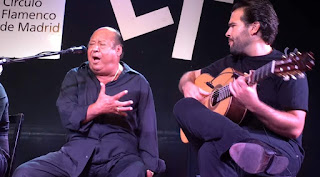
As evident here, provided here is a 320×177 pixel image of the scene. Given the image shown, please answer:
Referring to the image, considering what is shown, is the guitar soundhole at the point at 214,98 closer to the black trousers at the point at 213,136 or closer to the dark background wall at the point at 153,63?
the black trousers at the point at 213,136

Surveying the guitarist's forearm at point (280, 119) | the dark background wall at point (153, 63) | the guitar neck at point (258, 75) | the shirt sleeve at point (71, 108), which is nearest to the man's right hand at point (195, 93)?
the guitar neck at point (258, 75)

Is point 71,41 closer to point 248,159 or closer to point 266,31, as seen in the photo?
point 266,31

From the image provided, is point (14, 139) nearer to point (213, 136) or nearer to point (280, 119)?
point (213, 136)

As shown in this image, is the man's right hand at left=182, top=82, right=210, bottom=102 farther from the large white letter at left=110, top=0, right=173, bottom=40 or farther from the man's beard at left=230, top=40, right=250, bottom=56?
the large white letter at left=110, top=0, right=173, bottom=40

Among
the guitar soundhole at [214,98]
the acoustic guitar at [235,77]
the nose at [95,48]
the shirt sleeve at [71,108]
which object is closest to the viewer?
the acoustic guitar at [235,77]

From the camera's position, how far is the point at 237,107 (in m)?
2.40

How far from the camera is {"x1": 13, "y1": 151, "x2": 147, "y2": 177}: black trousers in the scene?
9.13 feet

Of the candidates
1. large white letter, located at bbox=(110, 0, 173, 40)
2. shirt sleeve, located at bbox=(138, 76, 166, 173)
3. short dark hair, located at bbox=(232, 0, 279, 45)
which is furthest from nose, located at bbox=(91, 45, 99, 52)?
short dark hair, located at bbox=(232, 0, 279, 45)

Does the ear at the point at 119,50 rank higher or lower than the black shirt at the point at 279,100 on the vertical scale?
higher

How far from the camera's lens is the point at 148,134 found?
3.18 metres

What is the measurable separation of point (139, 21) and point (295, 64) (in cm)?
236

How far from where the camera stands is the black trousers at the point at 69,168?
2.78 m

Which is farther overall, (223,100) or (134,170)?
(134,170)

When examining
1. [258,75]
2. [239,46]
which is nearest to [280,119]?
[258,75]
